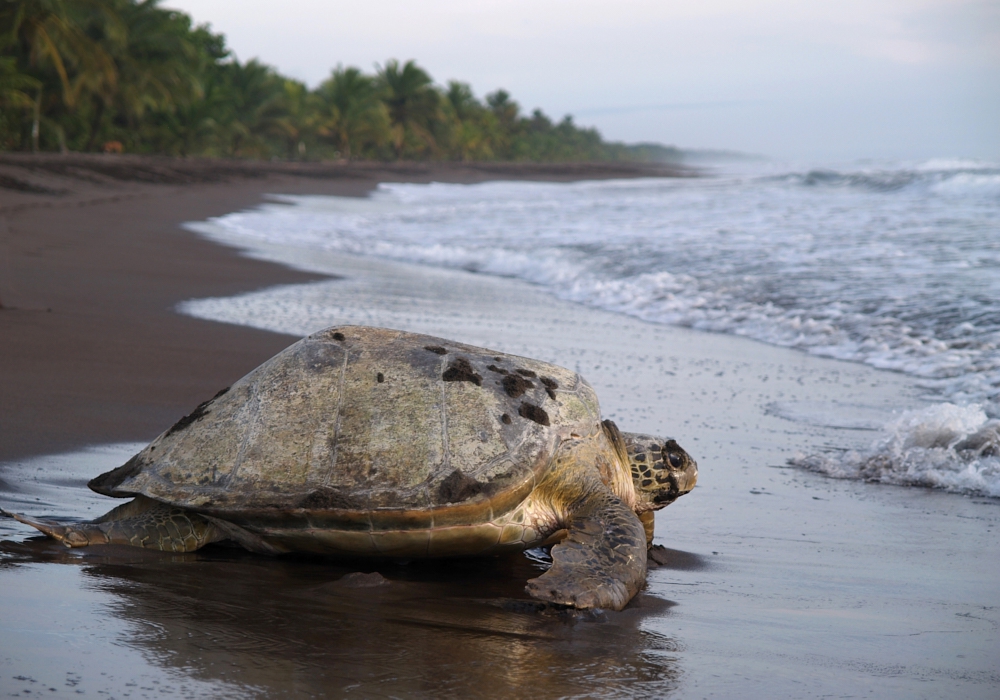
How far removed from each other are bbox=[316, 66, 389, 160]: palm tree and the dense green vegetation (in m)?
0.06

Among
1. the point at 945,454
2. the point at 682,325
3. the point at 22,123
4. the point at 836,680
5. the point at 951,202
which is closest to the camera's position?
the point at 836,680

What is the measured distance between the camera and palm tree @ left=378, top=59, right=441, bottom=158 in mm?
56562

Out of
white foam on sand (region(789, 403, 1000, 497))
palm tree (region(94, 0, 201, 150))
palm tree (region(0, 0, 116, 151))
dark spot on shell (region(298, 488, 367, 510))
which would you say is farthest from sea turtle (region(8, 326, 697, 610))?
palm tree (region(94, 0, 201, 150))

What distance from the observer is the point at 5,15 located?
2466 cm

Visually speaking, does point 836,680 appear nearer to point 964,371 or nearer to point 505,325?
point 964,371

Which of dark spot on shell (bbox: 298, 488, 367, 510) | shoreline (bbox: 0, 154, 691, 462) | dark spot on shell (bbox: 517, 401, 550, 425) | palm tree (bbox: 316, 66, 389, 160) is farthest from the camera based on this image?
palm tree (bbox: 316, 66, 389, 160)

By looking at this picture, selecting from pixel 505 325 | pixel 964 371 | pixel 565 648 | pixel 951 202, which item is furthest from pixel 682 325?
pixel 951 202

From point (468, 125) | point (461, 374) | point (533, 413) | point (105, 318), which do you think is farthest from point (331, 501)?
point (468, 125)

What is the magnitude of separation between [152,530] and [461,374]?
107 centimetres

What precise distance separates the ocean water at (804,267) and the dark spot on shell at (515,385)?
1.69 meters

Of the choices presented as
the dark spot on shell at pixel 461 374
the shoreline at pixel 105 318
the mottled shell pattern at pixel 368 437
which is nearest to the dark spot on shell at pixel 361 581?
the mottled shell pattern at pixel 368 437

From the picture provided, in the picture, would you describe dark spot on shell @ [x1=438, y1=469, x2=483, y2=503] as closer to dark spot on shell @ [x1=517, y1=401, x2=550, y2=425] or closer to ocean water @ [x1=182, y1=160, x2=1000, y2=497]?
dark spot on shell @ [x1=517, y1=401, x2=550, y2=425]

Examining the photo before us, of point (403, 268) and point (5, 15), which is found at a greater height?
point (5, 15)

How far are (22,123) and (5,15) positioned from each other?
421cm
